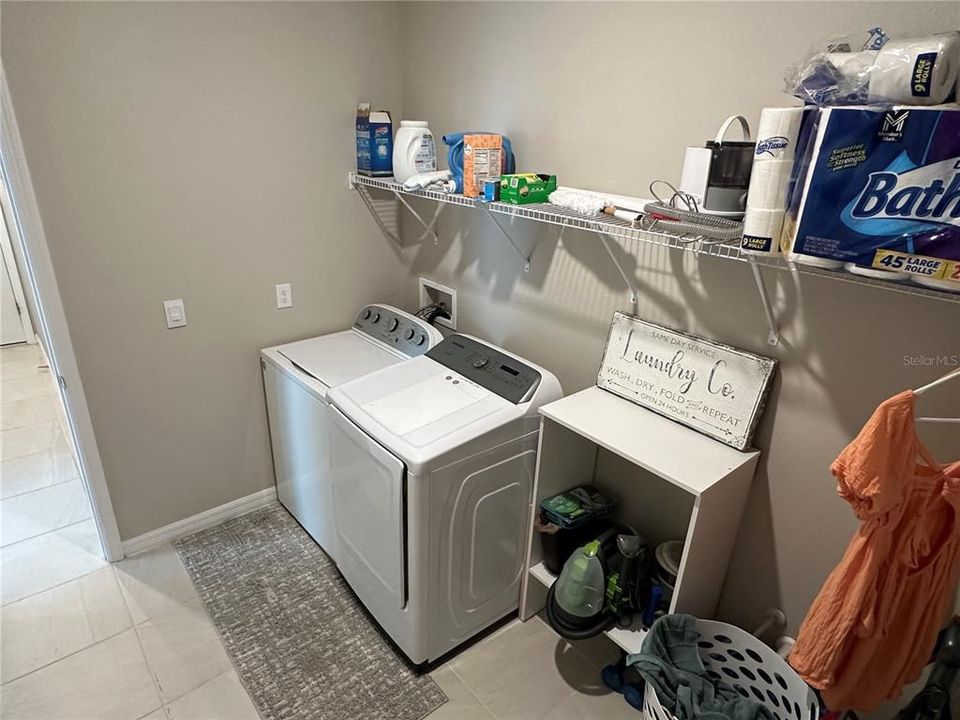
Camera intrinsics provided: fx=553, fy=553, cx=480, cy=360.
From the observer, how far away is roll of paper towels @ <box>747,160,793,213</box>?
1046mm

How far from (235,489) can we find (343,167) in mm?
1476

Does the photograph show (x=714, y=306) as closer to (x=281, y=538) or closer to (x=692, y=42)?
(x=692, y=42)

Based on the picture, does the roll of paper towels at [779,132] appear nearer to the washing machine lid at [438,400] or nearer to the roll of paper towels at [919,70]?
the roll of paper towels at [919,70]

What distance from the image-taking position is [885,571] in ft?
3.60

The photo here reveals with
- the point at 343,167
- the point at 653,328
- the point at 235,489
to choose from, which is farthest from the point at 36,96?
the point at 653,328

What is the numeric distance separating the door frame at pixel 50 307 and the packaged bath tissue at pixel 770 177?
1967 mm

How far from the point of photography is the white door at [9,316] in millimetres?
3934

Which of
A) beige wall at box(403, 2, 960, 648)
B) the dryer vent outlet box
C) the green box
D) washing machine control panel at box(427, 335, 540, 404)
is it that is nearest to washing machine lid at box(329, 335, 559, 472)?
washing machine control panel at box(427, 335, 540, 404)

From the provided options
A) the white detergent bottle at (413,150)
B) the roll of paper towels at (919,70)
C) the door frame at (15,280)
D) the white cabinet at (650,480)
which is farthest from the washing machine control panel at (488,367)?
the door frame at (15,280)

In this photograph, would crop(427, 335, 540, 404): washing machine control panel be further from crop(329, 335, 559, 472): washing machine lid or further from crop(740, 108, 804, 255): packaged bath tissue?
crop(740, 108, 804, 255): packaged bath tissue

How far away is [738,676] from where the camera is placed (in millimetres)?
1524

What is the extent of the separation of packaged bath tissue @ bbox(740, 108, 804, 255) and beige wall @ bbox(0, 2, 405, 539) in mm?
1694

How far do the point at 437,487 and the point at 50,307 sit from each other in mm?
1394

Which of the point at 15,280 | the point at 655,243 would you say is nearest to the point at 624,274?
the point at 655,243
